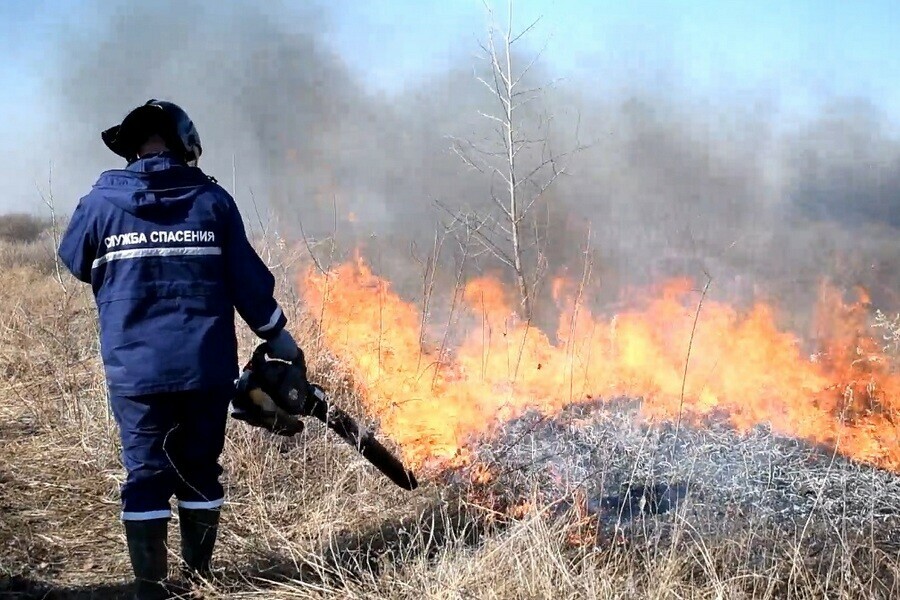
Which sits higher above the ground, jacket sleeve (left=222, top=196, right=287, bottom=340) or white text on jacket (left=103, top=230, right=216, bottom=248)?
white text on jacket (left=103, top=230, right=216, bottom=248)

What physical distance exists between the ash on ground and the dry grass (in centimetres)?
12

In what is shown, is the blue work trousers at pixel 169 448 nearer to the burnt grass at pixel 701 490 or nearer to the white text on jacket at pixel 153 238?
the white text on jacket at pixel 153 238

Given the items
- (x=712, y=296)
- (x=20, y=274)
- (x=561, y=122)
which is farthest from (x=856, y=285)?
(x=20, y=274)

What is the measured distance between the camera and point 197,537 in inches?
111

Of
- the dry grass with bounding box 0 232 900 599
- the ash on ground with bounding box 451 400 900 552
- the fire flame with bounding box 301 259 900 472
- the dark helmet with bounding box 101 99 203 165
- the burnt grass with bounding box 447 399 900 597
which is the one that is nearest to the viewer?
the dry grass with bounding box 0 232 900 599

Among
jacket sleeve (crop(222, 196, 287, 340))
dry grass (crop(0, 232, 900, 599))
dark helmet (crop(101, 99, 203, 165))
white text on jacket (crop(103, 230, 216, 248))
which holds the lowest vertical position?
dry grass (crop(0, 232, 900, 599))

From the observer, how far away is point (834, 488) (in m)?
3.76

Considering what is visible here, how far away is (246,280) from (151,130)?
70 cm

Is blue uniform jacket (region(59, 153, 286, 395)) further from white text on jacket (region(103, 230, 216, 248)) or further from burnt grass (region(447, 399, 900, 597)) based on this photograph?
burnt grass (region(447, 399, 900, 597))

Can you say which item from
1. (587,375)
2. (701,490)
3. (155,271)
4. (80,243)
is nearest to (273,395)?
(155,271)

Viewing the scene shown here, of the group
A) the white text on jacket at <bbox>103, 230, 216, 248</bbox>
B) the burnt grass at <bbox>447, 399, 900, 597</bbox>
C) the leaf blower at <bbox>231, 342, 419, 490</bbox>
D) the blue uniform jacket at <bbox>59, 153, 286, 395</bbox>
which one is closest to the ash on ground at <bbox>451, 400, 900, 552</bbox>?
the burnt grass at <bbox>447, 399, 900, 597</bbox>

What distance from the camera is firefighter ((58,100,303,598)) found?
257 cm

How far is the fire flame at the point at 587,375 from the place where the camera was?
14.9 ft

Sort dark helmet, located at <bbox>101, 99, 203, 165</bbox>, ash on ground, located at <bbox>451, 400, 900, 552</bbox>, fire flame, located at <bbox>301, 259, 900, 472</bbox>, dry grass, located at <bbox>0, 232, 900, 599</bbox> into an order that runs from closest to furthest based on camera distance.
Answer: dry grass, located at <bbox>0, 232, 900, 599</bbox> → dark helmet, located at <bbox>101, 99, 203, 165</bbox> → ash on ground, located at <bbox>451, 400, 900, 552</bbox> → fire flame, located at <bbox>301, 259, 900, 472</bbox>
